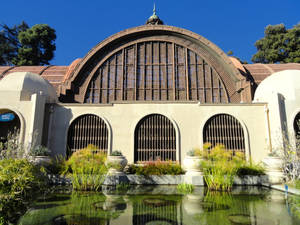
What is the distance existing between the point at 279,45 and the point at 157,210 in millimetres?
41934

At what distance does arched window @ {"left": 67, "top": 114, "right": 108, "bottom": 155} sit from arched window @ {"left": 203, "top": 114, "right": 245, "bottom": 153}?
23.2ft

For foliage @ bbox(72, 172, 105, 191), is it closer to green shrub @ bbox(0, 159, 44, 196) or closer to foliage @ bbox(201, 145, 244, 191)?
green shrub @ bbox(0, 159, 44, 196)

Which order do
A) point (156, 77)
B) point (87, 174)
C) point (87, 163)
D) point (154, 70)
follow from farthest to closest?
point (154, 70), point (156, 77), point (87, 163), point (87, 174)

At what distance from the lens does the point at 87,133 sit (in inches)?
568

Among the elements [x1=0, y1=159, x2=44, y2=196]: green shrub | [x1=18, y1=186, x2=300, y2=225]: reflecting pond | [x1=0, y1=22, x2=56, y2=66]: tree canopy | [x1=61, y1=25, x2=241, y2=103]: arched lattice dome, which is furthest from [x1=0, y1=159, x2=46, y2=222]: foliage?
[x1=0, y1=22, x2=56, y2=66]: tree canopy

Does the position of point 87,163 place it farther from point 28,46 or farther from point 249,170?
point 28,46

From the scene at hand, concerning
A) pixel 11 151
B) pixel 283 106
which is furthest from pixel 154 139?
pixel 283 106

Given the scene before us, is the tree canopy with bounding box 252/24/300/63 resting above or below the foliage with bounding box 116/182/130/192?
above


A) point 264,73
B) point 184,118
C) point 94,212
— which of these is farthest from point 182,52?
point 94,212

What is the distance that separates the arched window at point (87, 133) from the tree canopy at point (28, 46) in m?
29.4

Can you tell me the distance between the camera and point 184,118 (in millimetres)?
14438

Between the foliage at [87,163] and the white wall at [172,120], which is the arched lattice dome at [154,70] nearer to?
the white wall at [172,120]

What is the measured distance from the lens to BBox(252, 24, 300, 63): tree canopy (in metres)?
34.7

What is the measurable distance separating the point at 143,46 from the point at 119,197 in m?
16.2
